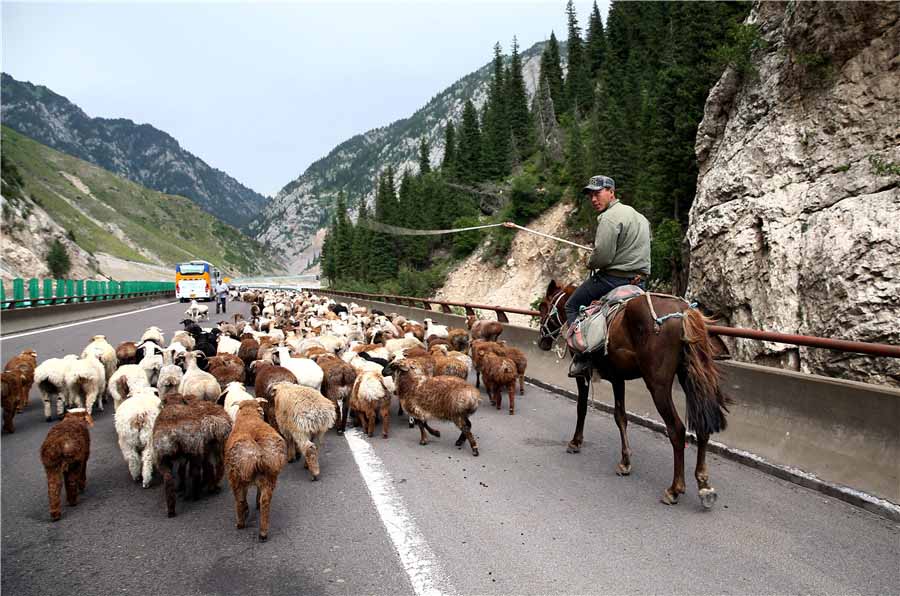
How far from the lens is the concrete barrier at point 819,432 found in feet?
16.4

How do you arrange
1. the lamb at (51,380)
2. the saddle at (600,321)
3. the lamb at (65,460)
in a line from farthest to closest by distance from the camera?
the lamb at (51,380)
the saddle at (600,321)
the lamb at (65,460)

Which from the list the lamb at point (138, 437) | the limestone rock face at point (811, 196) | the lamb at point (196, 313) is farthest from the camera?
the lamb at point (196, 313)

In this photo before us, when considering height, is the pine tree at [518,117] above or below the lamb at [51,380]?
above

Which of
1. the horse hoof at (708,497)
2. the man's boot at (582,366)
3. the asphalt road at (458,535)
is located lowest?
the asphalt road at (458,535)

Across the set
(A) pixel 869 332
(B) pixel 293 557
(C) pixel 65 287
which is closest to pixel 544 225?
(C) pixel 65 287

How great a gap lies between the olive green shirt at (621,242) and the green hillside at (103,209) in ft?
445

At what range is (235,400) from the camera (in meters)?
6.66

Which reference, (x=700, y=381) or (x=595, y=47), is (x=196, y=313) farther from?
(x=595, y=47)

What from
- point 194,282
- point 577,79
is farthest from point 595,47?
point 194,282

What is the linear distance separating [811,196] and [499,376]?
9370 millimetres

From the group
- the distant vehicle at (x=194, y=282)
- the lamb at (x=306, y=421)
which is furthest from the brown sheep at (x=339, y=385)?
the distant vehicle at (x=194, y=282)

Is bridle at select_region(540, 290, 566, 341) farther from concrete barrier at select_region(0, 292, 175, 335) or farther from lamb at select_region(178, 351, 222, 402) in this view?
concrete barrier at select_region(0, 292, 175, 335)

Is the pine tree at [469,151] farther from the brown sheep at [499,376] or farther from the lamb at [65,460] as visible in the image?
the lamb at [65,460]

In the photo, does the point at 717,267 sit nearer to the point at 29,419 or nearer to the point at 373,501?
the point at 373,501
